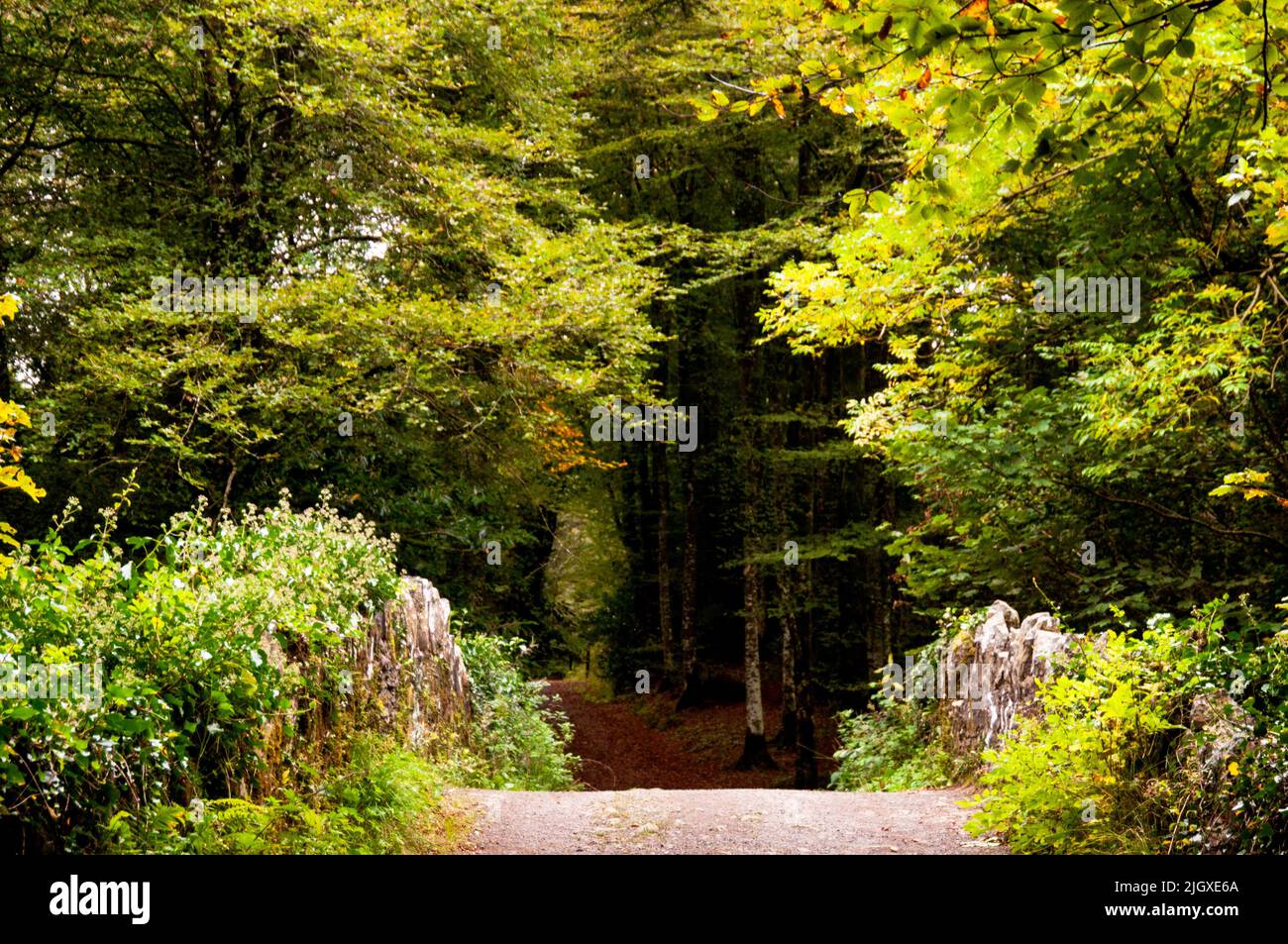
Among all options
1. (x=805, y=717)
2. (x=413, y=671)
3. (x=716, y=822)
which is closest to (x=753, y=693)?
(x=805, y=717)

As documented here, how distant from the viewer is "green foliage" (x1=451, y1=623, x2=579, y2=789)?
11.3 m

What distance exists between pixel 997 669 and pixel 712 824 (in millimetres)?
3207

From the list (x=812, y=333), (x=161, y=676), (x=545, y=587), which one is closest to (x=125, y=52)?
(x=812, y=333)

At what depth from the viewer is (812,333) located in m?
11.1

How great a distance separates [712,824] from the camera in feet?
22.9

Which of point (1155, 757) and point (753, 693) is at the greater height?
point (1155, 757)

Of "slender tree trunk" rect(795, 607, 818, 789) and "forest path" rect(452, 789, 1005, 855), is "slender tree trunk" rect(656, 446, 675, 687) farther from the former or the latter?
"forest path" rect(452, 789, 1005, 855)

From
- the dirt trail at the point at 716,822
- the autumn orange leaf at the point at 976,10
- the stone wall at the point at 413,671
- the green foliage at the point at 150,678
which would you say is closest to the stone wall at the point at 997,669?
the dirt trail at the point at 716,822

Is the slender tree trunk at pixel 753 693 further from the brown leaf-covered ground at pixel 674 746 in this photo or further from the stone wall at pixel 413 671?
the stone wall at pixel 413 671

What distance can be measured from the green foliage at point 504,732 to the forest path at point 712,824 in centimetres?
257

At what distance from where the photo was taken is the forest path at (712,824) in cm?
643

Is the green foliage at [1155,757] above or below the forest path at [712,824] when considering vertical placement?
above

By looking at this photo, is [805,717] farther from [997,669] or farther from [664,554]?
[997,669]

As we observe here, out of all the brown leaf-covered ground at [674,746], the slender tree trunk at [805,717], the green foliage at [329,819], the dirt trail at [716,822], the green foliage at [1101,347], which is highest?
the green foliage at [1101,347]
